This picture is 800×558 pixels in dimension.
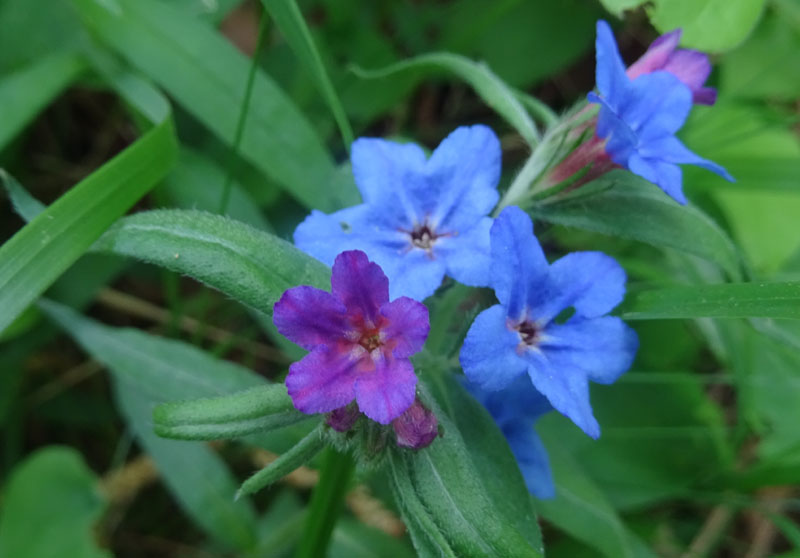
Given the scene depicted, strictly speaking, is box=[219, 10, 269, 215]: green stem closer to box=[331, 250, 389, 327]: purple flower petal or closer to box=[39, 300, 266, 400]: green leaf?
box=[39, 300, 266, 400]: green leaf

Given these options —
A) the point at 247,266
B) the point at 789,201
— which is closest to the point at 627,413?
the point at 789,201

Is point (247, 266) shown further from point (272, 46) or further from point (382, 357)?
point (272, 46)

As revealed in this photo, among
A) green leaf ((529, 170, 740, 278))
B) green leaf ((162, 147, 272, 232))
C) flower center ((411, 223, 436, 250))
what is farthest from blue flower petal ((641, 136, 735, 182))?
green leaf ((162, 147, 272, 232))

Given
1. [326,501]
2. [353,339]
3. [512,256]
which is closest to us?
[353,339]

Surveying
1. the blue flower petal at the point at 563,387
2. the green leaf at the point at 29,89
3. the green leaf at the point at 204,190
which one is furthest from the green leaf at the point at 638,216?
the green leaf at the point at 29,89

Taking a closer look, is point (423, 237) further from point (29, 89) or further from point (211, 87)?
point (29, 89)

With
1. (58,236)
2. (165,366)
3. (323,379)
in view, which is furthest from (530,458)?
(58,236)

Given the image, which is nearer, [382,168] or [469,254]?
[469,254]
